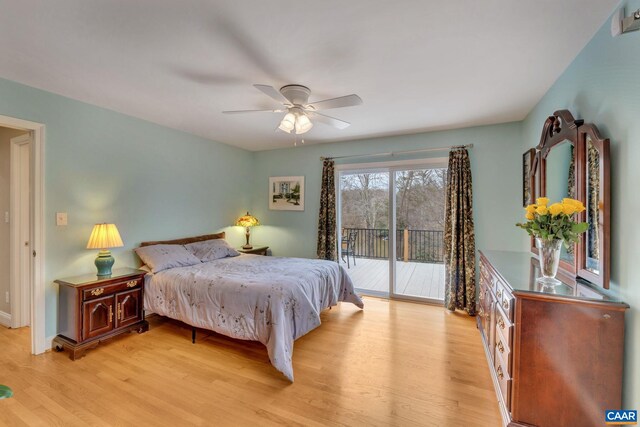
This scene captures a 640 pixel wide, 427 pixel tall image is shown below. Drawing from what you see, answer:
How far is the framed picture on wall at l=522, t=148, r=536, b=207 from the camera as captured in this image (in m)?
2.98

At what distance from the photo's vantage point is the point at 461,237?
3.82 m

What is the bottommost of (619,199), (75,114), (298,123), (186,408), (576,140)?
(186,408)

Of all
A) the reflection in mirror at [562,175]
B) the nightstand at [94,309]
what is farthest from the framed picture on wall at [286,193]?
the reflection in mirror at [562,175]

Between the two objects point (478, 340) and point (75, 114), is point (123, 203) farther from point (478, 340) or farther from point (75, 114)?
point (478, 340)

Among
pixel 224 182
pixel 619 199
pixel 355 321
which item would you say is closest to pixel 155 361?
pixel 355 321

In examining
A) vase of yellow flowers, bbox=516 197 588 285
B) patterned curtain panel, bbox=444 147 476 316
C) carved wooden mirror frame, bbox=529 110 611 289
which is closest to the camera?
carved wooden mirror frame, bbox=529 110 611 289

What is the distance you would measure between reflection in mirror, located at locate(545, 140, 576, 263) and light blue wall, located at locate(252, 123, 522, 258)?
3.79 feet

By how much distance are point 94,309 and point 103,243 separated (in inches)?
25.5

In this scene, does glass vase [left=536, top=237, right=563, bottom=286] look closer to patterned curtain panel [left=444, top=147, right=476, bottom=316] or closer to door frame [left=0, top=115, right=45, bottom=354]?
patterned curtain panel [left=444, top=147, right=476, bottom=316]

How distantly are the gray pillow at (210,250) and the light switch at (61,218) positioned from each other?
4.36 ft

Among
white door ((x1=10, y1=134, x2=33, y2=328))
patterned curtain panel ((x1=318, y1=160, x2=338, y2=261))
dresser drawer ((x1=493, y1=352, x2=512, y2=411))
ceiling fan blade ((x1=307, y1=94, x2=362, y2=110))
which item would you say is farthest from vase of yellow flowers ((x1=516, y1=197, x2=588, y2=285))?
white door ((x1=10, y1=134, x2=33, y2=328))

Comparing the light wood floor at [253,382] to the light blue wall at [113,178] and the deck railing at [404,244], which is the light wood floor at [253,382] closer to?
the light blue wall at [113,178]

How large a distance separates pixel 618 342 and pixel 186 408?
104 inches

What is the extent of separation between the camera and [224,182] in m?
4.83
